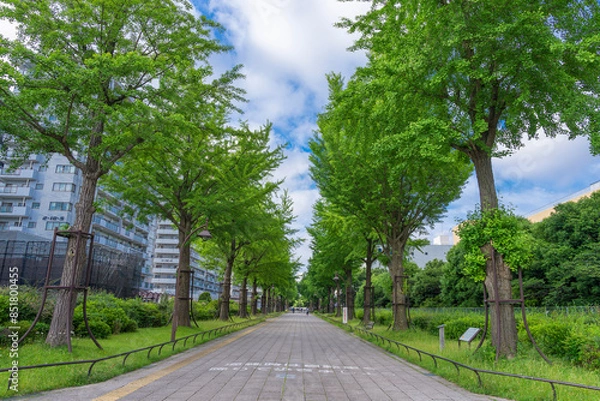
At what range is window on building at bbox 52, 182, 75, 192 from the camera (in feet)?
148

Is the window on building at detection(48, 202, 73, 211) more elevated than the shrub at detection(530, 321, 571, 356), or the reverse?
the window on building at detection(48, 202, 73, 211)

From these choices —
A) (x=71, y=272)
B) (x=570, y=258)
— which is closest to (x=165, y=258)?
→ (x=570, y=258)

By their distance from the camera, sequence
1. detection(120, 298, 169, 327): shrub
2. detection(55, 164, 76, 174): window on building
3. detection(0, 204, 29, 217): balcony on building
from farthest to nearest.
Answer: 1. detection(55, 164, 76, 174): window on building
2. detection(0, 204, 29, 217): balcony on building
3. detection(120, 298, 169, 327): shrub

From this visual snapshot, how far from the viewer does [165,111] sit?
1164 centimetres

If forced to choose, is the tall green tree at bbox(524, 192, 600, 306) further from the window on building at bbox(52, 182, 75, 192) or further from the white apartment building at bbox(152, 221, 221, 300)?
the white apartment building at bbox(152, 221, 221, 300)

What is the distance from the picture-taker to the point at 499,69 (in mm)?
9633

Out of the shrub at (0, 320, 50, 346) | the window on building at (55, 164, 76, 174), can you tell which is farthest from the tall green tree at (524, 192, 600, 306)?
the window on building at (55, 164, 76, 174)

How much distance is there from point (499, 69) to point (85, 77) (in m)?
10.5

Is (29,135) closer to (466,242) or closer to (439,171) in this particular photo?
(466,242)

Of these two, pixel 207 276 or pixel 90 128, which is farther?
pixel 207 276

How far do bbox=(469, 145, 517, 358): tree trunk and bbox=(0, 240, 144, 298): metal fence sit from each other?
21.8 meters

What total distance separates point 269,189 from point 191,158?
164 inches

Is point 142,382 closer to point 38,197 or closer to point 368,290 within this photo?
point 368,290

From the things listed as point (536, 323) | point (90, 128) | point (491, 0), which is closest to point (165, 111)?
Result: point (90, 128)
